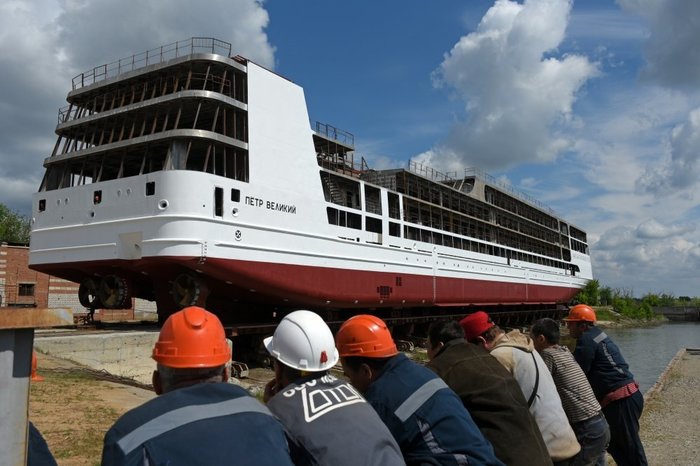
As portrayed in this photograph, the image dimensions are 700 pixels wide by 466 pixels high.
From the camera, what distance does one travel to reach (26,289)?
3206 centimetres

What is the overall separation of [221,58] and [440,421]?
51.4 ft

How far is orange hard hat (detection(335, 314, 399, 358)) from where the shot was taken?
10.1 ft

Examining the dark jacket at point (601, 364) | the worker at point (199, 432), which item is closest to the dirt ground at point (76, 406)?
the worker at point (199, 432)

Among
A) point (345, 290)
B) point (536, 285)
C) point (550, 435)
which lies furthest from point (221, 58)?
point (536, 285)

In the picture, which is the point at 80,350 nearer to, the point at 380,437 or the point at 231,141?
the point at 231,141

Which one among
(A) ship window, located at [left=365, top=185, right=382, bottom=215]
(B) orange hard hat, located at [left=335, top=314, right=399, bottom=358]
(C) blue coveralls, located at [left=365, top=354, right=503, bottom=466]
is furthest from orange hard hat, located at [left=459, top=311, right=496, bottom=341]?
(A) ship window, located at [left=365, top=185, right=382, bottom=215]

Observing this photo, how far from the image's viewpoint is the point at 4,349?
228 cm

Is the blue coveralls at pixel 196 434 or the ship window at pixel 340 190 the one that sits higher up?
the ship window at pixel 340 190

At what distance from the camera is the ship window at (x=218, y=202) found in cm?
1526

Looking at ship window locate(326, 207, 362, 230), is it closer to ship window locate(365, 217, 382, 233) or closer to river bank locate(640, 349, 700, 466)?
ship window locate(365, 217, 382, 233)

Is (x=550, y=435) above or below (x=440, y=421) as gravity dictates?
below

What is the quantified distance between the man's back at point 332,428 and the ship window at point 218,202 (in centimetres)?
1319

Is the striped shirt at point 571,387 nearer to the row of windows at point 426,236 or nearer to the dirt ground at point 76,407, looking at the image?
the dirt ground at point 76,407

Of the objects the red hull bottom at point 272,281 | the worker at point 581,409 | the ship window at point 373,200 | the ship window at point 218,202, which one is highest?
the ship window at point 373,200
